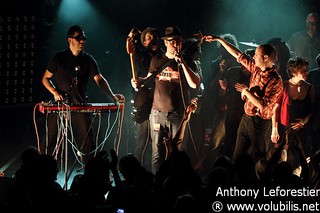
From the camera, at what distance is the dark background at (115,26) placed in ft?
42.7

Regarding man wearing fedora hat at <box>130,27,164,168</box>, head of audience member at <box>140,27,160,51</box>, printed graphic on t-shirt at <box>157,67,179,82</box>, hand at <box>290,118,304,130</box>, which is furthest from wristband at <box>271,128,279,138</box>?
head of audience member at <box>140,27,160,51</box>

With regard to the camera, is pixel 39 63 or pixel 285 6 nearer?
pixel 39 63

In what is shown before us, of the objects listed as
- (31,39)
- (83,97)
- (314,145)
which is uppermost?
(31,39)

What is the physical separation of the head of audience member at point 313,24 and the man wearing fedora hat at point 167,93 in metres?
3.99

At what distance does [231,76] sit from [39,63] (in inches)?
179

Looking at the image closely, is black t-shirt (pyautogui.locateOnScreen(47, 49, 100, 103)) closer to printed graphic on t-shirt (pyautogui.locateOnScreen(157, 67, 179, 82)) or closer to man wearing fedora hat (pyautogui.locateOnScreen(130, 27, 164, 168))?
man wearing fedora hat (pyautogui.locateOnScreen(130, 27, 164, 168))

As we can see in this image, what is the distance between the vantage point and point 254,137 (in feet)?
28.6

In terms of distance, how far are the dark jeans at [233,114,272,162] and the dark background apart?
434cm

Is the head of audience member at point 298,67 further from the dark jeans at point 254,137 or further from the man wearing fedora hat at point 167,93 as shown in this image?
the man wearing fedora hat at point 167,93

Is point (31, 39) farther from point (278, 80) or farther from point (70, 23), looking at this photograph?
point (278, 80)

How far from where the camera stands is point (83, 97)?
9.53 metres

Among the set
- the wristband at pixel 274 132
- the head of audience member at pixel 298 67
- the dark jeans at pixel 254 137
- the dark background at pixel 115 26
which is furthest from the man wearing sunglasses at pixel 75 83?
the dark background at pixel 115 26

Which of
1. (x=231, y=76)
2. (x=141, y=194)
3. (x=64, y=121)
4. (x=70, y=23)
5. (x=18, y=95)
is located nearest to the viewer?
(x=141, y=194)

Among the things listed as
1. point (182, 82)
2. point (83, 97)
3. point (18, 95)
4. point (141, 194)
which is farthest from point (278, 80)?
point (18, 95)
